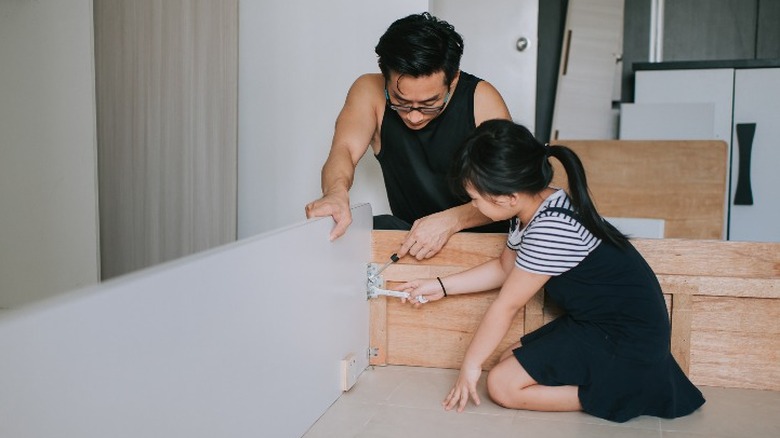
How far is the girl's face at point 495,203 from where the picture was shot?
4.41 feet

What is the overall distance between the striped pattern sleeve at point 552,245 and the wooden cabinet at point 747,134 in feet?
7.17

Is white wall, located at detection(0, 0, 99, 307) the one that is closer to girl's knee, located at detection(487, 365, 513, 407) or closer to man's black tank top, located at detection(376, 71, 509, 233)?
man's black tank top, located at detection(376, 71, 509, 233)

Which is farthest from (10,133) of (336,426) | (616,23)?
(616,23)

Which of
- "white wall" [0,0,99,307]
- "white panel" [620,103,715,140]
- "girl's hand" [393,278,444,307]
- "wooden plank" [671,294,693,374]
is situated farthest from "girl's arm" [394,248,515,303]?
"white panel" [620,103,715,140]

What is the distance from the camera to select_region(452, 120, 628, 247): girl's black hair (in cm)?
131

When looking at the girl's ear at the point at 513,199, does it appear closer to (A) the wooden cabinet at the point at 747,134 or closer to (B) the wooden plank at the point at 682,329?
(B) the wooden plank at the point at 682,329

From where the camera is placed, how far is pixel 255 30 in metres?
2.41

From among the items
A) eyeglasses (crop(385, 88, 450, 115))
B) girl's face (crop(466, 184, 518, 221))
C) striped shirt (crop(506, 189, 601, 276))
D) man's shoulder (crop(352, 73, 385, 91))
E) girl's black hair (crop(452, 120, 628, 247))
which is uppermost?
man's shoulder (crop(352, 73, 385, 91))

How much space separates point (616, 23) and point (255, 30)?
2.07 m

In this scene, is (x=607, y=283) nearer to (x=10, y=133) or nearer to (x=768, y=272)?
(x=768, y=272)

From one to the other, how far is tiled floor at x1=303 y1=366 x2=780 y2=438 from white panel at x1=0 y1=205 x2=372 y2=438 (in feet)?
0.23

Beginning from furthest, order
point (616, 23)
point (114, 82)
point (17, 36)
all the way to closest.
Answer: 1. point (616, 23)
2. point (114, 82)
3. point (17, 36)

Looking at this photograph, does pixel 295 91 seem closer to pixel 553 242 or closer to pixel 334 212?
pixel 334 212

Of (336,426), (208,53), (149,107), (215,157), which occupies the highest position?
(208,53)
